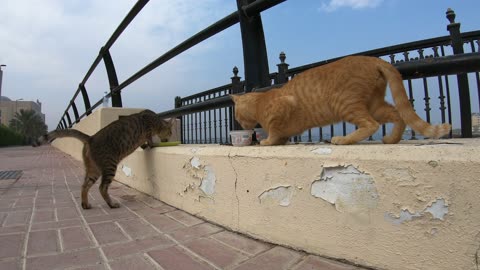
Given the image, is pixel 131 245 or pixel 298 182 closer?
pixel 298 182

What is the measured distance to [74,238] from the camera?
1640 millimetres

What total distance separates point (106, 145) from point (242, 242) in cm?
176

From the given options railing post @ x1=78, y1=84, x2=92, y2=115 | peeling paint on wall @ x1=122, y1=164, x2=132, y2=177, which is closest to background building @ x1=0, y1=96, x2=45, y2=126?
railing post @ x1=78, y1=84, x2=92, y2=115

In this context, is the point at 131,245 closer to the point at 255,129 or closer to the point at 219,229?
the point at 219,229

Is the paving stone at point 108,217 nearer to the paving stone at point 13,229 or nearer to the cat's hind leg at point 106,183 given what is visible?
the cat's hind leg at point 106,183

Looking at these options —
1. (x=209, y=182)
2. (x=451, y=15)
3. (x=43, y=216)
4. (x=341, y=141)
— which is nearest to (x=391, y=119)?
(x=341, y=141)

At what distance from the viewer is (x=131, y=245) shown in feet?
4.92

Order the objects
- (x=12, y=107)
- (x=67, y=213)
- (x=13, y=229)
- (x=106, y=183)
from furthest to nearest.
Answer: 1. (x=12, y=107)
2. (x=106, y=183)
3. (x=67, y=213)
4. (x=13, y=229)

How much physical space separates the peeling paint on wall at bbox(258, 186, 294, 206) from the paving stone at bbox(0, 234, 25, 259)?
1.26 meters

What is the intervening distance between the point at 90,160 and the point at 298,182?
2.16 metres

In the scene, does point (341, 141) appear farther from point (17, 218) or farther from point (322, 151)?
point (17, 218)

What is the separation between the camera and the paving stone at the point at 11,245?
1.41 m

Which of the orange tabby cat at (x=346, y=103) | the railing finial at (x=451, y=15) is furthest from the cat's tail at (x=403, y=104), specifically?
the railing finial at (x=451, y=15)

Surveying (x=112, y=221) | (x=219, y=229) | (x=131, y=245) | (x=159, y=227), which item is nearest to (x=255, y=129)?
(x=219, y=229)
